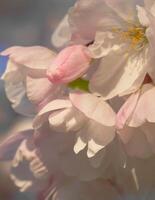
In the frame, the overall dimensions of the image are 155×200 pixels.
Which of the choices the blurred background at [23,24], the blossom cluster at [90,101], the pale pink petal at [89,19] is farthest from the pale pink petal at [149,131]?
the blurred background at [23,24]

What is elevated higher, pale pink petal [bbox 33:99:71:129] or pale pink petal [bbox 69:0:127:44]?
pale pink petal [bbox 69:0:127:44]

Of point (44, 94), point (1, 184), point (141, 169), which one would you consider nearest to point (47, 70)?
point (44, 94)

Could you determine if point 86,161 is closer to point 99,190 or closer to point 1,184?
point 99,190

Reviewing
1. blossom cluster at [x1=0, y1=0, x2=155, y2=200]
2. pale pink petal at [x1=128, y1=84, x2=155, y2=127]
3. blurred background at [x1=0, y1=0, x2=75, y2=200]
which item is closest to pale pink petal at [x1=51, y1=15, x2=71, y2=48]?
blossom cluster at [x1=0, y1=0, x2=155, y2=200]

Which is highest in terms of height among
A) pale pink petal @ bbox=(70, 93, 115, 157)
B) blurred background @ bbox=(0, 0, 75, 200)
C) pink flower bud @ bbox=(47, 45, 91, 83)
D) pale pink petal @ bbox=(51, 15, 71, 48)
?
pink flower bud @ bbox=(47, 45, 91, 83)

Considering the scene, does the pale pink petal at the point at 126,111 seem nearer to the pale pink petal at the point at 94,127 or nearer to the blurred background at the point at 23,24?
the pale pink petal at the point at 94,127

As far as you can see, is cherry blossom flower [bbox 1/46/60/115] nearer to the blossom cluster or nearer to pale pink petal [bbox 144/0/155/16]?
the blossom cluster
